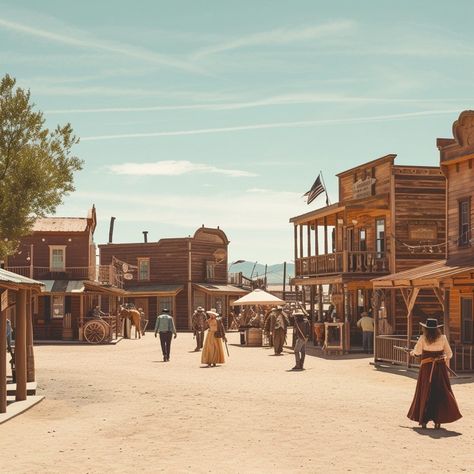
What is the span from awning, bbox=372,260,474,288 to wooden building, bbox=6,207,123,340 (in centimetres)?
1787

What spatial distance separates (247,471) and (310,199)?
96.9 feet

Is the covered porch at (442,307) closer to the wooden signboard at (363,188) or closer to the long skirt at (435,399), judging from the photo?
the wooden signboard at (363,188)

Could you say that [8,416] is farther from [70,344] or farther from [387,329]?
[70,344]

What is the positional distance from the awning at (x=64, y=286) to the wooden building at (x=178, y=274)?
1356 cm

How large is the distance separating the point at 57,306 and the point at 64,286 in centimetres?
188

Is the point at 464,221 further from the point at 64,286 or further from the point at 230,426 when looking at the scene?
the point at 64,286

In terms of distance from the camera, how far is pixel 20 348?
16.6 metres

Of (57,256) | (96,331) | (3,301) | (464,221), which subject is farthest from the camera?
(57,256)

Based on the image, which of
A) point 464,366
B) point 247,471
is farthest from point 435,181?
point 247,471

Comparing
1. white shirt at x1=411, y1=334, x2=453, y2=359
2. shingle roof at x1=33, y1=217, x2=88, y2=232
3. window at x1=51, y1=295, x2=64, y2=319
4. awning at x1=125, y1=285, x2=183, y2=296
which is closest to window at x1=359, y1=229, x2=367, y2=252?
shingle roof at x1=33, y1=217, x2=88, y2=232

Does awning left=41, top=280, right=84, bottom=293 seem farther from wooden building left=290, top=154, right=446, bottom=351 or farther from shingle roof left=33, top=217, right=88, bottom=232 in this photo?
wooden building left=290, top=154, right=446, bottom=351

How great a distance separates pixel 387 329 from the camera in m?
30.8

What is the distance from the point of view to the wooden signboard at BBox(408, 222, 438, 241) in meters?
32.3

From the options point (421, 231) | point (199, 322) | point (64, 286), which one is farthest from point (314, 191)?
point (64, 286)
